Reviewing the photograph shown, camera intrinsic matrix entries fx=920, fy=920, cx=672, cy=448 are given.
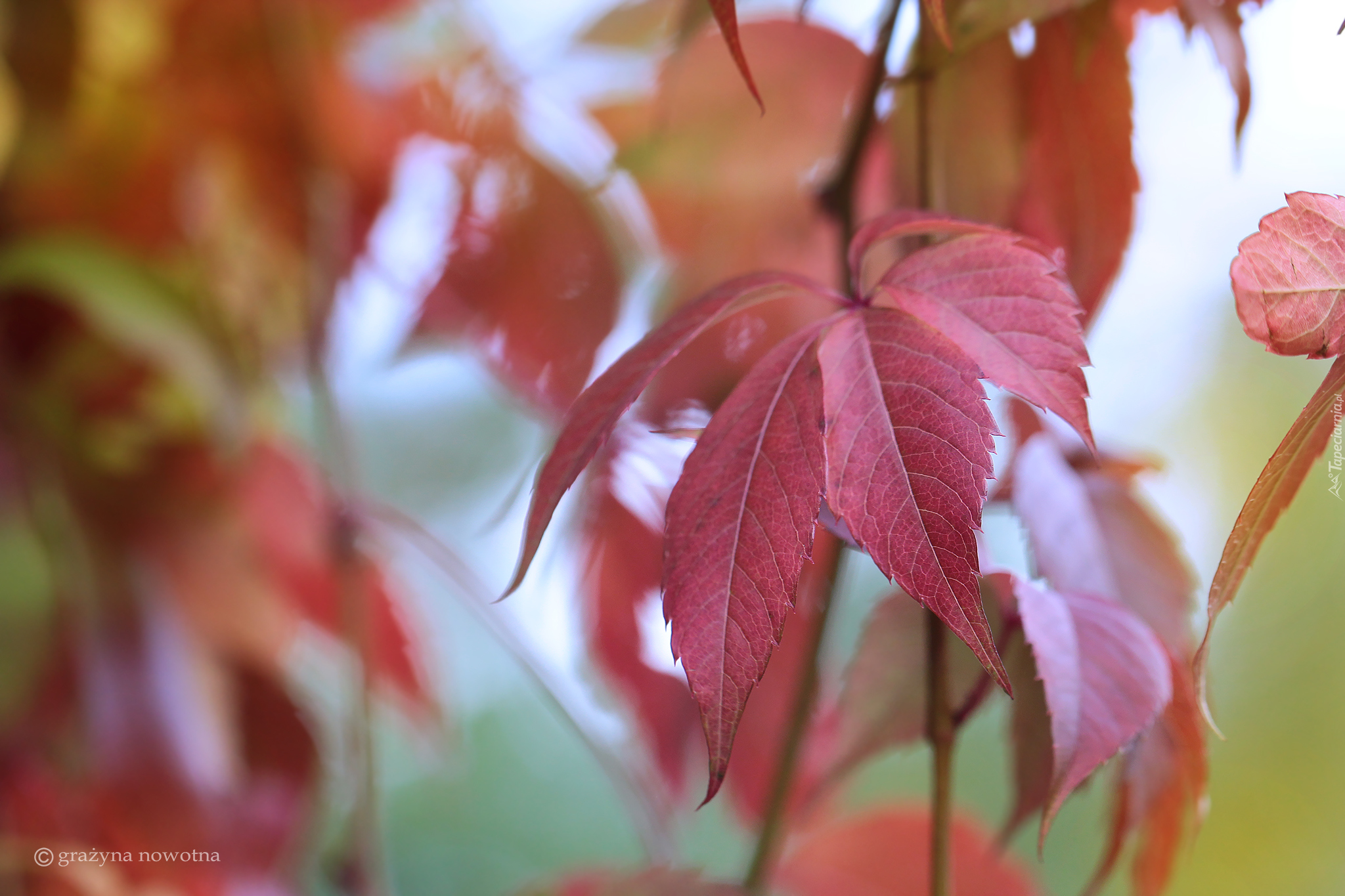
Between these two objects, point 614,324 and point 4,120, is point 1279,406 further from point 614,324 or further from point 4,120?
point 4,120

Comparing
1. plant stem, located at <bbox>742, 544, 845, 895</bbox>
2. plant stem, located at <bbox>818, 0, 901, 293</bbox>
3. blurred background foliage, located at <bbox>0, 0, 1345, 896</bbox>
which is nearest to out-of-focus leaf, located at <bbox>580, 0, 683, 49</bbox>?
blurred background foliage, located at <bbox>0, 0, 1345, 896</bbox>

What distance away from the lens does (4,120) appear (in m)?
0.39

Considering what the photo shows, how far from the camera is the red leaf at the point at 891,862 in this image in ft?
0.97

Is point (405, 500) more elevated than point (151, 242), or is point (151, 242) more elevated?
point (151, 242)

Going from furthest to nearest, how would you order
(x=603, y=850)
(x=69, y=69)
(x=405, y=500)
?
(x=405, y=500)
(x=603, y=850)
(x=69, y=69)

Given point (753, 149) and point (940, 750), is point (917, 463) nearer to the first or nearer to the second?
point (940, 750)

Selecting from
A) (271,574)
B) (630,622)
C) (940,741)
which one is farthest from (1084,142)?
(271,574)

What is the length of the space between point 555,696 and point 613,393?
0.71ft

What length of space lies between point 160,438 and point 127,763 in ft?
0.53

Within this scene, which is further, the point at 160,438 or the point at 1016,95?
the point at 160,438

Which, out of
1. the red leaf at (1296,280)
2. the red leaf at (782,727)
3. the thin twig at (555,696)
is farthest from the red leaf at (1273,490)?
the thin twig at (555,696)

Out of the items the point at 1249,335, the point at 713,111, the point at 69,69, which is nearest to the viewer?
the point at 1249,335

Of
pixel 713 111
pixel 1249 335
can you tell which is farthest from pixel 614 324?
pixel 1249 335

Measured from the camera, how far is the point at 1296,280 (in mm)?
133
